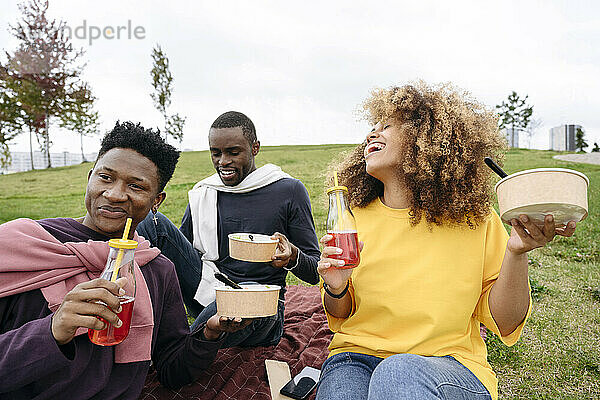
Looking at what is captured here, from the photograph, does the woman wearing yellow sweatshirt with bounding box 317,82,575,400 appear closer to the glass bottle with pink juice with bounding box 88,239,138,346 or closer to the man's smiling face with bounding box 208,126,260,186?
the glass bottle with pink juice with bounding box 88,239,138,346

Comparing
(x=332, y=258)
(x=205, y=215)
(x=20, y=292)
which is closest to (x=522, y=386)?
(x=332, y=258)

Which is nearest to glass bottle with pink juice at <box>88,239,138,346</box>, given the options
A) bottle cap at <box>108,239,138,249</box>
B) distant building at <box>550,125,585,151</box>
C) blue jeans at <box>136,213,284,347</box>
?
bottle cap at <box>108,239,138,249</box>

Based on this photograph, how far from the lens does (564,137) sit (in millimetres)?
40594

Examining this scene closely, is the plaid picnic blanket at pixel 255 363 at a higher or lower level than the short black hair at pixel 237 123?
lower

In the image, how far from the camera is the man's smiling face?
3.71 metres

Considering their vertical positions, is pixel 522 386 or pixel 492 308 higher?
pixel 492 308

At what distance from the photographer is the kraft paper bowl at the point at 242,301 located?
8.09 ft

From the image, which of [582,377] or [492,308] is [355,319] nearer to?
[492,308]

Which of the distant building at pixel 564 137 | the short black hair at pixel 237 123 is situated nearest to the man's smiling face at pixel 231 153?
the short black hair at pixel 237 123

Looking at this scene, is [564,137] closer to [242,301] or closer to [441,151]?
[441,151]

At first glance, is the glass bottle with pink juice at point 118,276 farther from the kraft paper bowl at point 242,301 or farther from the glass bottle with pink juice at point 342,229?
the glass bottle with pink juice at point 342,229

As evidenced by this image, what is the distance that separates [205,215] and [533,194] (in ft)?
9.16

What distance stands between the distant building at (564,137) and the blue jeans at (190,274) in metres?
43.8

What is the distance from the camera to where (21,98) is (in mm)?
20688
